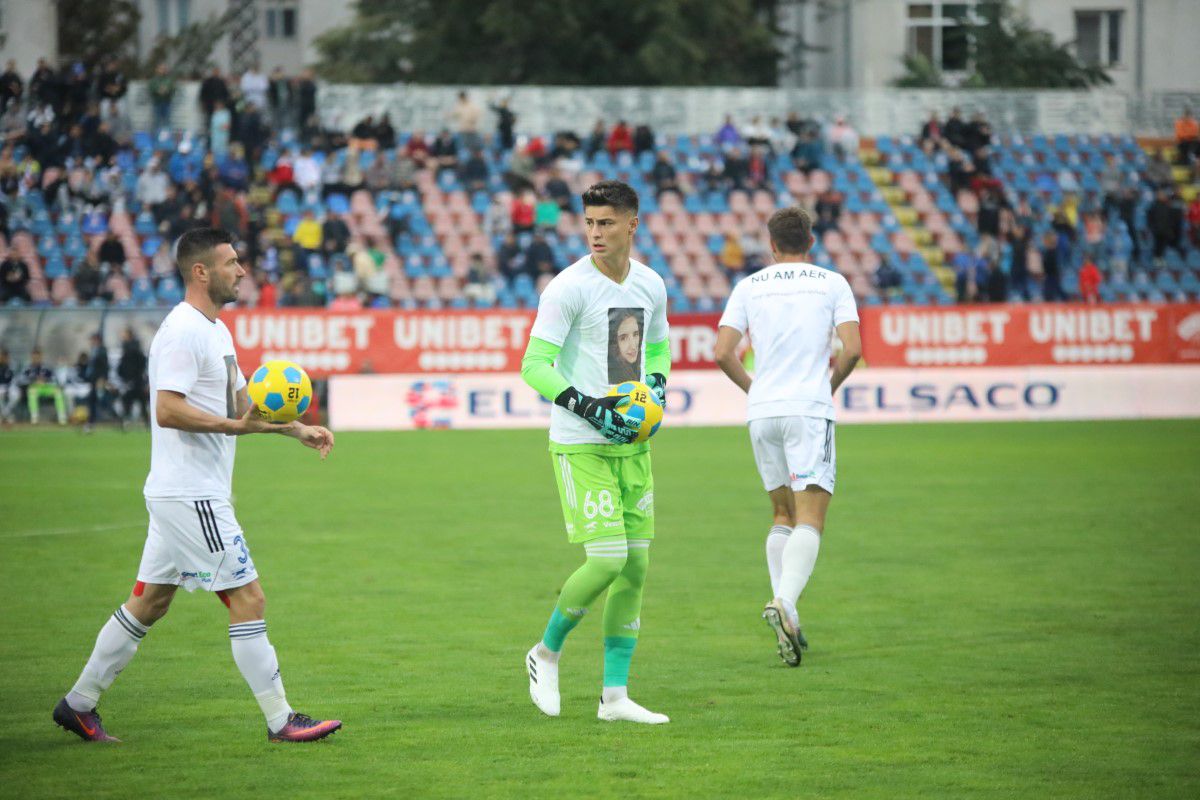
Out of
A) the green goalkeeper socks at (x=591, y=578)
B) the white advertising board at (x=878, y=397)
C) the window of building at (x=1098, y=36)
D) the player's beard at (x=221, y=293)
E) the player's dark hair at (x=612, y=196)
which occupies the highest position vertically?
the window of building at (x=1098, y=36)

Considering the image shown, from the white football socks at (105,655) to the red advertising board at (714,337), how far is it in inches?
800

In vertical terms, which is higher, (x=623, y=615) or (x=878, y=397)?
(x=623, y=615)

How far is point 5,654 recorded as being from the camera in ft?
28.5

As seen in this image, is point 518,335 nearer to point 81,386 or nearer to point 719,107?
point 81,386

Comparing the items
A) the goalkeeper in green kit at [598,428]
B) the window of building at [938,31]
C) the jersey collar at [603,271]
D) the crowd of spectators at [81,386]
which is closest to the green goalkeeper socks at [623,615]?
the goalkeeper in green kit at [598,428]

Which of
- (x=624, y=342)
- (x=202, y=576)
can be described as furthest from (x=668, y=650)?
(x=202, y=576)

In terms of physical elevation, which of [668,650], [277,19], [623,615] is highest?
[277,19]

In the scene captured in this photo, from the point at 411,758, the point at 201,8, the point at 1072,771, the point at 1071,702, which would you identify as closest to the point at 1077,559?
the point at 1071,702

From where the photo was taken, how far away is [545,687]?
284 inches

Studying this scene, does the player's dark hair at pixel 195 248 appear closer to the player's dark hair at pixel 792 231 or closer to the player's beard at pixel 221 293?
the player's beard at pixel 221 293

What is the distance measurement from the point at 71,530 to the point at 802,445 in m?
8.00

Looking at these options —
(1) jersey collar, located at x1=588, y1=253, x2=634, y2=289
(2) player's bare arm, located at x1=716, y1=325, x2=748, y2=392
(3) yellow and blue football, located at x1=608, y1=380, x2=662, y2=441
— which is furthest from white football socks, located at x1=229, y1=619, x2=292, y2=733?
(2) player's bare arm, located at x1=716, y1=325, x2=748, y2=392

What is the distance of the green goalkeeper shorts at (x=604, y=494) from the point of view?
6.98 m

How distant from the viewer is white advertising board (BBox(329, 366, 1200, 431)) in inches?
1032
